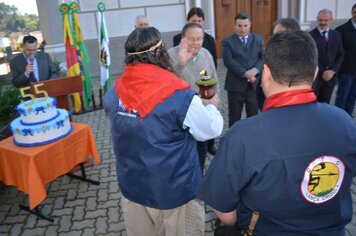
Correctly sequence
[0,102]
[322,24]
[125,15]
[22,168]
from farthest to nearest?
[125,15], [322,24], [0,102], [22,168]

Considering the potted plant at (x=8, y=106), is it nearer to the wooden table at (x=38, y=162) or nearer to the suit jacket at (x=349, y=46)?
the wooden table at (x=38, y=162)

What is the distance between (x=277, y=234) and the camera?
133cm

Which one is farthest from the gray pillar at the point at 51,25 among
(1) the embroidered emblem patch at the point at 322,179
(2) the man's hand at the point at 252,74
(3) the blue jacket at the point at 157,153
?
(1) the embroidered emblem patch at the point at 322,179

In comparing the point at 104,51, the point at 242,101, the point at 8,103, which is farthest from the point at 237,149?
the point at 104,51

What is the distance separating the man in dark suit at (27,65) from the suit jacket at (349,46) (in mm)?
4709

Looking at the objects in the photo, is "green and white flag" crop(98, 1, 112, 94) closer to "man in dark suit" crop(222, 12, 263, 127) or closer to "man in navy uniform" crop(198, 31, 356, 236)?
"man in dark suit" crop(222, 12, 263, 127)

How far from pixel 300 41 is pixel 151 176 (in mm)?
1072

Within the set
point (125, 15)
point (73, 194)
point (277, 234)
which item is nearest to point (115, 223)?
point (73, 194)

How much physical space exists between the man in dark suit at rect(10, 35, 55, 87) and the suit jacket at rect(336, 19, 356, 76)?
4.71 metres

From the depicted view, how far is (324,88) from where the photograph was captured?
478cm

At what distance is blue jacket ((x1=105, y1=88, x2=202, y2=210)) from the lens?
67.8 inches

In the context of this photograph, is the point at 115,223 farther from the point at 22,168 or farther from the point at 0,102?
the point at 0,102

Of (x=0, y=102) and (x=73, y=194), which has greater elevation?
(x=0, y=102)

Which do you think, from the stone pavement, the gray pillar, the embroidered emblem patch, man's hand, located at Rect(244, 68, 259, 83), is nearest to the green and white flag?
the gray pillar
